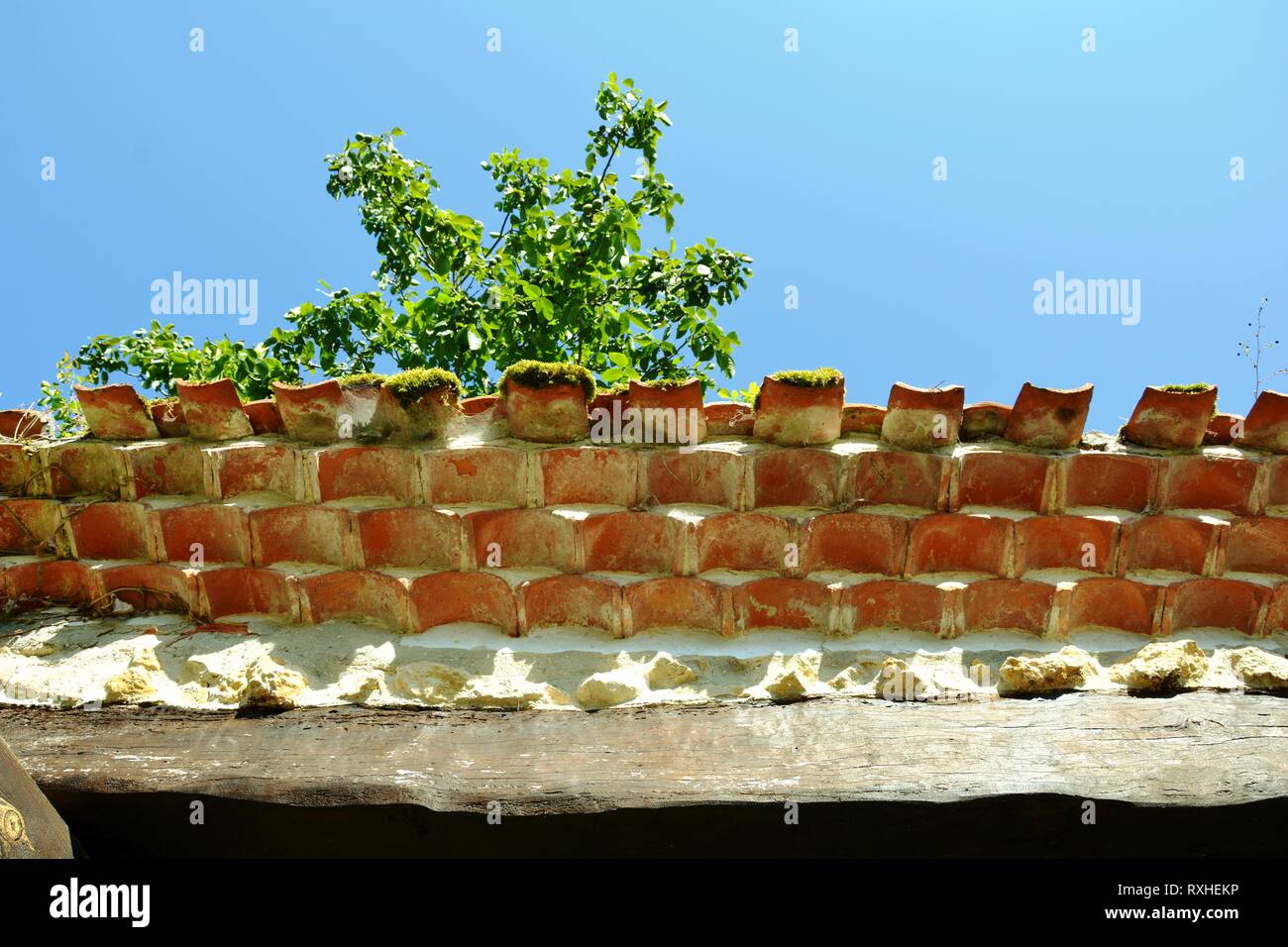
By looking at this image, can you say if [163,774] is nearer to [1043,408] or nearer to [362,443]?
[362,443]

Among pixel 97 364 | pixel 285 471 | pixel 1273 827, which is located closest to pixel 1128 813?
pixel 1273 827

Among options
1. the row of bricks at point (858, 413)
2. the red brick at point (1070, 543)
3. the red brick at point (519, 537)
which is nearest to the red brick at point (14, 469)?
the row of bricks at point (858, 413)

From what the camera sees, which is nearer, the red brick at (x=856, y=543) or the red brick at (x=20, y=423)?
the red brick at (x=856, y=543)

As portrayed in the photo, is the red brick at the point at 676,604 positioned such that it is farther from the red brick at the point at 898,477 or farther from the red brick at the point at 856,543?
the red brick at the point at 898,477

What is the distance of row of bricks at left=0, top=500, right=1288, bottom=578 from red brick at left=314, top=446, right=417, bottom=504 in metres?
0.10

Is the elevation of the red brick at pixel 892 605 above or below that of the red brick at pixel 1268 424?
below

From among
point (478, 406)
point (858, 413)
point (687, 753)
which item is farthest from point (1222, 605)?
point (478, 406)

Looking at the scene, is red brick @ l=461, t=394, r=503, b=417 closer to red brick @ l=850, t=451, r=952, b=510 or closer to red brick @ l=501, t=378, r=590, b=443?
red brick @ l=501, t=378, r=590, b=443

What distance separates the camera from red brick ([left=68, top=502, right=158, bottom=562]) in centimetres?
323

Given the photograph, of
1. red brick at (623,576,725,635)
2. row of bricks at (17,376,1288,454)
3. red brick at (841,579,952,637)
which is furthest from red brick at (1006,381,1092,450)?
Result: red brick at (623,576,725,635)

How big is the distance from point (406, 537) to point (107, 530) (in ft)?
3.76

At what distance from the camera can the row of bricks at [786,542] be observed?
9.68 feet

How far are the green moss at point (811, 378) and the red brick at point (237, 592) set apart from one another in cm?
185
